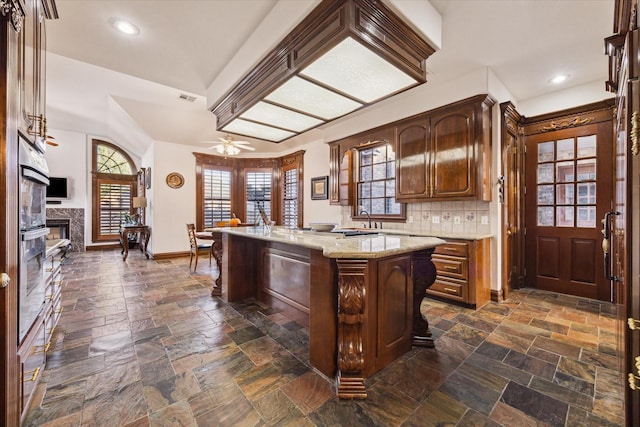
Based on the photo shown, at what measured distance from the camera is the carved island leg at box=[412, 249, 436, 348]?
A: 85.9 inches

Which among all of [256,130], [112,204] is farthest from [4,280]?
[112,204]

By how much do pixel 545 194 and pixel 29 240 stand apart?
535 cm

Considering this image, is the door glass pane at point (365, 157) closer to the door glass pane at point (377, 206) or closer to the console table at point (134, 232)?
the door glass pane at point (377, 206)

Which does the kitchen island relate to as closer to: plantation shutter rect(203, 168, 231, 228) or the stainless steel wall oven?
the stainless steel wall oven

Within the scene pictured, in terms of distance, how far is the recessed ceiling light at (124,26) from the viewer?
2332mm

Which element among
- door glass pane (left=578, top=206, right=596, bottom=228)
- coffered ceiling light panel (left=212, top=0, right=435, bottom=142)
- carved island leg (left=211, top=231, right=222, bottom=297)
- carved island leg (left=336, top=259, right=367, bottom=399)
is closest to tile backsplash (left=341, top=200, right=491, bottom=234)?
door glass pane (left=578, top=206, right=596, bottom=228)

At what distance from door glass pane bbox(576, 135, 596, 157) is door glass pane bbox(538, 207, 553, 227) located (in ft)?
2.61

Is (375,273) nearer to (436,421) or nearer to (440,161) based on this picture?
(436,421)

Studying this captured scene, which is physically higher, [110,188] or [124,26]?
[124,26]

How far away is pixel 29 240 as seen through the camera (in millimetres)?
1410

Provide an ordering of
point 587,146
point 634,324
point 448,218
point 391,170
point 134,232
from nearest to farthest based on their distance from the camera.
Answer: point 634,324 < point 587,146 < point 448,218 < point 391,170 < point 134,232

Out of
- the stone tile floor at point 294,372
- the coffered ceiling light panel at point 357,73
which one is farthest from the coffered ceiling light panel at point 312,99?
the stone tile floor at point 294,372

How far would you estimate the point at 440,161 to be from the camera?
3.54m

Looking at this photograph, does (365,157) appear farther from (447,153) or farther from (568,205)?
(568,205)
